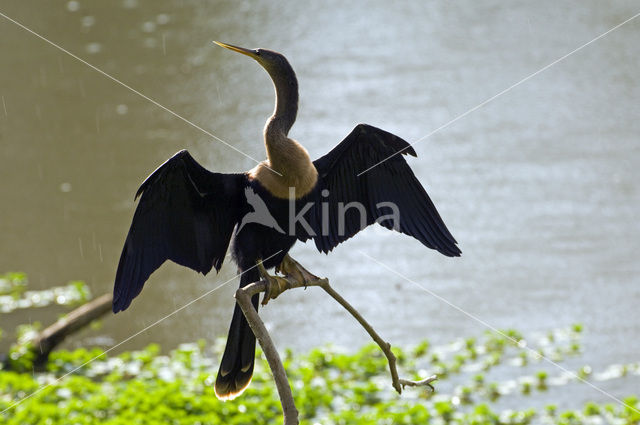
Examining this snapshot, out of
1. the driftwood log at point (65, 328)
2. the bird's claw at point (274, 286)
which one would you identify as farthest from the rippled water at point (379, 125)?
the bird's claw at point (274, 286)

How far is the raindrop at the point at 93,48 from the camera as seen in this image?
857 cm

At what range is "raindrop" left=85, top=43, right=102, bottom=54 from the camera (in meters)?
8.57

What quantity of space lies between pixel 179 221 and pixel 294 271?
0.31 metres

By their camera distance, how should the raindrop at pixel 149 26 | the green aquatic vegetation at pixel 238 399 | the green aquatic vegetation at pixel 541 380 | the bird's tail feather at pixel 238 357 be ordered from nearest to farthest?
the bird's tail feather at pixel 238 357, the green aquatic vegetation at pixel 238 399, the green aquatic vegetation at pixel 541 380, the raindrop at pixel 149 26

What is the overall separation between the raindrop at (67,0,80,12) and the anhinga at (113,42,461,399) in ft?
27.6

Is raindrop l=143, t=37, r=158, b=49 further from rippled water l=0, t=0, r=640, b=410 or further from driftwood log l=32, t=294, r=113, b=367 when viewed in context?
driftwood log l=32, t=294, r=113, b=367

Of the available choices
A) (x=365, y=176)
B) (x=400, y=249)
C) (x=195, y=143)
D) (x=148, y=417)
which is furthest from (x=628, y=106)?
(x=365, y=176)

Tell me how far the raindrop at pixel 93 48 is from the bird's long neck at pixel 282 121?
23.3ft

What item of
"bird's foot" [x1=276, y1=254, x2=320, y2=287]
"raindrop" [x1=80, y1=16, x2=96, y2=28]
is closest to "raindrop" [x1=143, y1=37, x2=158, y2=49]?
"raindrop" [x1=80, y1=16, x2=96, y2=28]

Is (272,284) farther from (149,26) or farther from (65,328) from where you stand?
(149,26)

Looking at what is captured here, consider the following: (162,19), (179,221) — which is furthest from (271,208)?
(162,19)

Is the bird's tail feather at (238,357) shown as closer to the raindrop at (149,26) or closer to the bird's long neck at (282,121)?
the bird's long neck at (282,121)

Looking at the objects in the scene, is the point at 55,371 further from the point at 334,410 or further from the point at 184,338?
the point at 334,410

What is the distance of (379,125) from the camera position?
666 cm
